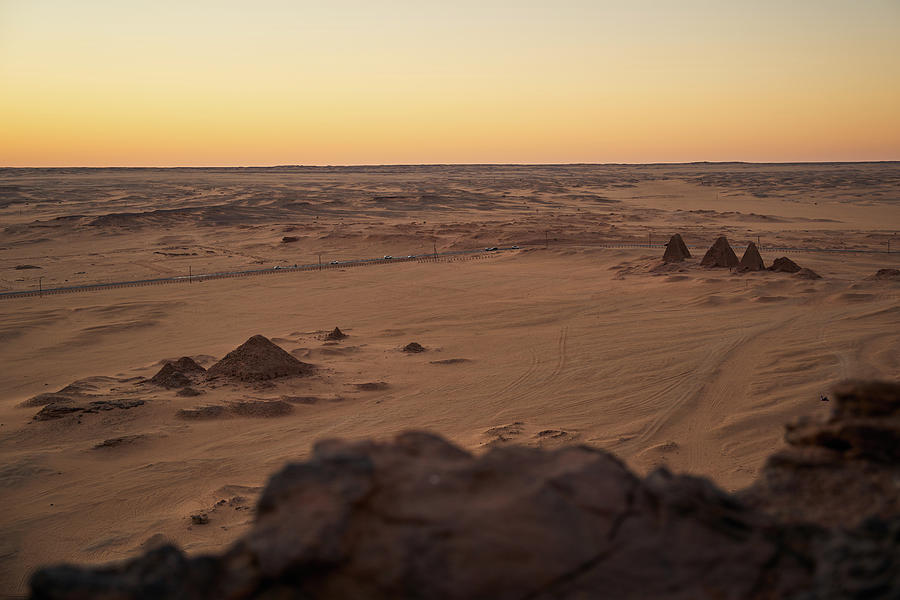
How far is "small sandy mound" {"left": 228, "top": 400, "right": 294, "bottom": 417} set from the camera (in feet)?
46.6

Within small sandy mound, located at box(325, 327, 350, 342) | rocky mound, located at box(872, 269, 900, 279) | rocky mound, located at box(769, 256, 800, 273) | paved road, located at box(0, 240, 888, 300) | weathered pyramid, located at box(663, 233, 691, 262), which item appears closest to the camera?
small sandy mound, located at box(325, 327, 350, 342)

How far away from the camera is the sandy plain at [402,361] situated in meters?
10.8

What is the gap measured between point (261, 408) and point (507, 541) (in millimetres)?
11876

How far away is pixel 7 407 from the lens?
589 inches

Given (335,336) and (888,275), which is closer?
(335,336)

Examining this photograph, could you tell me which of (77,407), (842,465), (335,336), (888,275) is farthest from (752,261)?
(842,465)

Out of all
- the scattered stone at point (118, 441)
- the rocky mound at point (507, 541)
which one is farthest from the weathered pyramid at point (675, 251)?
the rocky mound at point (507, 541)

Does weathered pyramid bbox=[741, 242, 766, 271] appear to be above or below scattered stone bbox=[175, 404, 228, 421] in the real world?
above

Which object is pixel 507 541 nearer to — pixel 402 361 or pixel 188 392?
pixel 188 392

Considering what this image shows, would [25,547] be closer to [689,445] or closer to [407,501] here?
[407,501]

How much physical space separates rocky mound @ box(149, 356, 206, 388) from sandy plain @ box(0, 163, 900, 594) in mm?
406

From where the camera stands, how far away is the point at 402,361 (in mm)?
18578

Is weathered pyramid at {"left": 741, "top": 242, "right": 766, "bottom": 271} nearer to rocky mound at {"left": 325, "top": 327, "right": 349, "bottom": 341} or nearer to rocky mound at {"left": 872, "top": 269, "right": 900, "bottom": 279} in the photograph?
rocky mound at {"left": 872, "top": 269, "right": 900, "bottom": 279}

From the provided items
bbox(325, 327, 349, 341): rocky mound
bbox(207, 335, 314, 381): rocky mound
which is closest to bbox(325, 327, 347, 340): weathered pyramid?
bbox(325, 327, 349, 341): rocky mound
